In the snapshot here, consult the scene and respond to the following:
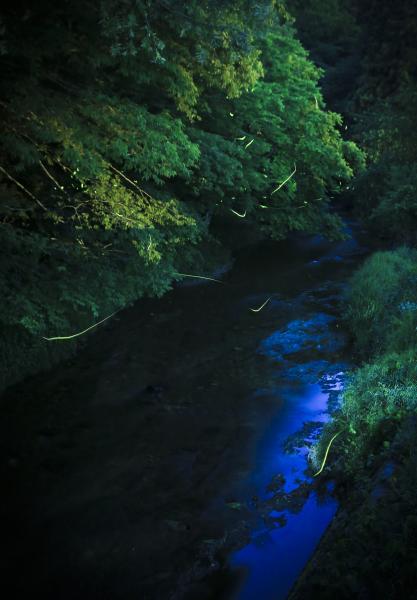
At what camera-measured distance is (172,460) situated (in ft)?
30.8

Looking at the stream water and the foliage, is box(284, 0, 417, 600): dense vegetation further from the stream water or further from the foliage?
the stream water

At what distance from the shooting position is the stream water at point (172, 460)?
7.07m

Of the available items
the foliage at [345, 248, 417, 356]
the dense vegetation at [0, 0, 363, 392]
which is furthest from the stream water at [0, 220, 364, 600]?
the dense vegetation at [0, 0, 363, 392]

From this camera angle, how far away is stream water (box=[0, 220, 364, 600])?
23.2 ft

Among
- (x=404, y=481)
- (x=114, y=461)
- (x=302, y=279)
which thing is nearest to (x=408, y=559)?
(x=404, y=481)

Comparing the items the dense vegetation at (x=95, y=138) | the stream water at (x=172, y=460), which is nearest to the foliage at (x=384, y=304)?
the stream water at (x=172, y=460)

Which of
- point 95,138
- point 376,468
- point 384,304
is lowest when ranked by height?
point 384,304

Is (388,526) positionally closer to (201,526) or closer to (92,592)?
(201,526)

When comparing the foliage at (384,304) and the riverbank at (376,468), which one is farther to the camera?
the foliage at (384,304)

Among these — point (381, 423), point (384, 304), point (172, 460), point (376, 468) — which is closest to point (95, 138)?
point (172, 460)

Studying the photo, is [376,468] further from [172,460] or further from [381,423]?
[172,460]

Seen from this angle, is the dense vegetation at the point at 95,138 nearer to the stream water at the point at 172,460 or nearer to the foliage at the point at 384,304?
the stream water at the point at 172,460

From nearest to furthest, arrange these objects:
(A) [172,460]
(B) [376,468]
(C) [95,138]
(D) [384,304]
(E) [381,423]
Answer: (B) [376,468]
(E) [381,423]
(A) [172,460]
(C) [95,138]
(D) [384,304]

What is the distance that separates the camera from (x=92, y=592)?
6.64m
